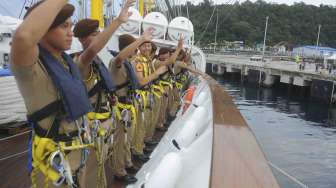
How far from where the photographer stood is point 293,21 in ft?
304

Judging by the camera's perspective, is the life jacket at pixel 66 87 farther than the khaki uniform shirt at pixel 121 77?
No

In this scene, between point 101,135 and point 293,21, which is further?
point 293,21

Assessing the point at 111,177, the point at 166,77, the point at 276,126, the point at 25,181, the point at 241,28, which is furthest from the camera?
the point at 241,28

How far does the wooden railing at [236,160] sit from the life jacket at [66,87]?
75cm

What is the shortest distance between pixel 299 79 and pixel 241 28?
190ft

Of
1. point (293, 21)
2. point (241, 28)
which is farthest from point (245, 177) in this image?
point (293, 21)

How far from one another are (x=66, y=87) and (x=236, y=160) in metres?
0.94

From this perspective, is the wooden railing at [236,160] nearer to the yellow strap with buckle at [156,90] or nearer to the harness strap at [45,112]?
the harness strap at [45,112]

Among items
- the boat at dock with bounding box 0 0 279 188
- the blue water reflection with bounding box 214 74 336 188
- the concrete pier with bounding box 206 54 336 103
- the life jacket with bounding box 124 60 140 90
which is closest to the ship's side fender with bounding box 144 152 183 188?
the boat at dock with bounding box 0 0 279 188

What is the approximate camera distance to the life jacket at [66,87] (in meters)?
Result: 1.86

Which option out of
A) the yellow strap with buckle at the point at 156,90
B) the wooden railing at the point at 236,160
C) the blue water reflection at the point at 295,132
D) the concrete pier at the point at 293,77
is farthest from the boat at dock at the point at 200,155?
the concrete pier at the point at 293,77

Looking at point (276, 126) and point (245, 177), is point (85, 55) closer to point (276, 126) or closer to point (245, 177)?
point (245, 177)

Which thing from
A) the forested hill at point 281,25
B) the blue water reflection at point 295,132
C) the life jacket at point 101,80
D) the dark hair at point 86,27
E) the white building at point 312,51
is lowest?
the blue water reflection at point 295,132

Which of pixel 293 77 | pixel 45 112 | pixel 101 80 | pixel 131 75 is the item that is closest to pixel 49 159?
pixel 45 112
